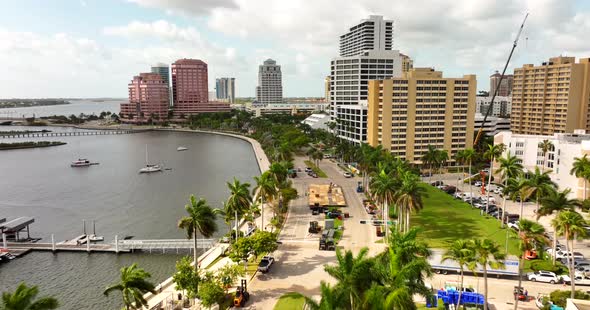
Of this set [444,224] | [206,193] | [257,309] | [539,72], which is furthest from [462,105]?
[257,309]

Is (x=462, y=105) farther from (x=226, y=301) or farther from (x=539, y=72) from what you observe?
(x=226, y=301)

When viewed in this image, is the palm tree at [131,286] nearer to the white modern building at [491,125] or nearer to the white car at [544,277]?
the white car at [544,277]

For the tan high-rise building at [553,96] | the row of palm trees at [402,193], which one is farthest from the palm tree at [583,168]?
the tan high-rise building at [553,96]

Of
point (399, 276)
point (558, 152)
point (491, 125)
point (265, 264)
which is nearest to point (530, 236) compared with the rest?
point (399, 276)

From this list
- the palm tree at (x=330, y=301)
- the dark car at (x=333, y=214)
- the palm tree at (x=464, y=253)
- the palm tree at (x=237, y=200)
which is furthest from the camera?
the dark car at (x=333, y=214)

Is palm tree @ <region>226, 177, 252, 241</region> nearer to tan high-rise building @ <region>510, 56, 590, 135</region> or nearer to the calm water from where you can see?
the calm water

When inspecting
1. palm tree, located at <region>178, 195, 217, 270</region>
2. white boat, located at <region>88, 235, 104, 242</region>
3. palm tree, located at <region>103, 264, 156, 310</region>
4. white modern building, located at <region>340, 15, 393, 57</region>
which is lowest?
white boat, located at <region>88, 235, 104, 242</region>

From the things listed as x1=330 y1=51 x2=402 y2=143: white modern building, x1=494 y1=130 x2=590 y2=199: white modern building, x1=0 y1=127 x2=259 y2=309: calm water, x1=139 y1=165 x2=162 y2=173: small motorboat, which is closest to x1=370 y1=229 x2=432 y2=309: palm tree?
x1=0 y1=127 x2=259 y2=309: calm water
